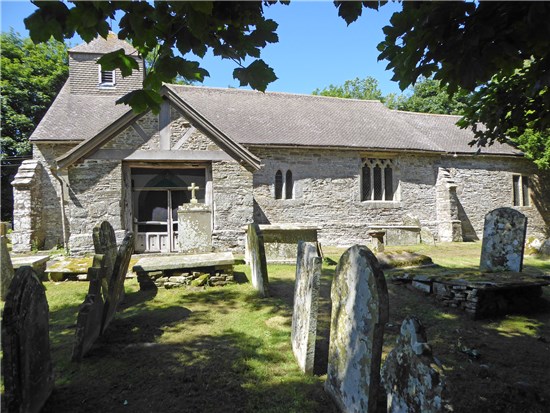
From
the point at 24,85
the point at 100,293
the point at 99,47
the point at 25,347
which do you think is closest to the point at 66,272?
the point at 100,293

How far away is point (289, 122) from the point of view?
56.3 feet

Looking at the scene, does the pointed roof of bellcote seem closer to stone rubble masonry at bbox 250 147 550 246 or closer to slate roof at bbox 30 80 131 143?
slate roof at bbox 30 80 131 143

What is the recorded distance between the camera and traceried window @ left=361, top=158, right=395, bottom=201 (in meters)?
16.8

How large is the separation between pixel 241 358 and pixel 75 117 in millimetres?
15994

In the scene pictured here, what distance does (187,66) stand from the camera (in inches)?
111

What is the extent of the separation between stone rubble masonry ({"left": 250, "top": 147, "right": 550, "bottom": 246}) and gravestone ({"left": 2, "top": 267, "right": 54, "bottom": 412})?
12309 mm

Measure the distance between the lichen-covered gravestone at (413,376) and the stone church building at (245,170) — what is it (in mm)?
8840

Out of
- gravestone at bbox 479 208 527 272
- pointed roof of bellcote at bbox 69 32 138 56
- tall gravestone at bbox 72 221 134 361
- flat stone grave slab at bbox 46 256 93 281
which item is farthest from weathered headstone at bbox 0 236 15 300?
pointed roof of bellcote at bbox 69 32 138 56

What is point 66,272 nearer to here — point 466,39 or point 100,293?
point 100,293

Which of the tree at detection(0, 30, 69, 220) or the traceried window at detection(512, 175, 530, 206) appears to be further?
the tree at detection(0, 30, 69, 220)

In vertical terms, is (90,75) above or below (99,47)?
below

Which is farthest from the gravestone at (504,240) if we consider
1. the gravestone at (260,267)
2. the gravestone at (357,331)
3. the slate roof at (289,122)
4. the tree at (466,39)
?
the slate roof at (289,122)

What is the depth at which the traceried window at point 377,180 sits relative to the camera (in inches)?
662

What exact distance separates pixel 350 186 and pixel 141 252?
10321 millimetres
